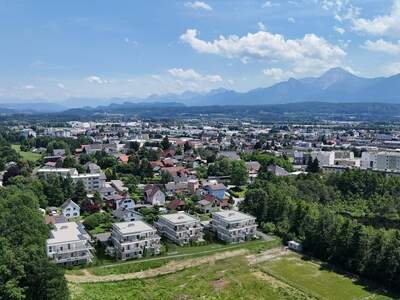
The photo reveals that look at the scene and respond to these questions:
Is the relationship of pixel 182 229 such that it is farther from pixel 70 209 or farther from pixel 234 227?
pixel 70 209

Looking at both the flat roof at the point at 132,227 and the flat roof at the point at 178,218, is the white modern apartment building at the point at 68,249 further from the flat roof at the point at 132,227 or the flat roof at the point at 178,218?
the flat roof at the point at 178,218

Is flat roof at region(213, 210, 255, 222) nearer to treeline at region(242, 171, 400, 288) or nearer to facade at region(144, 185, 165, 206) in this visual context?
treeline at region(242, 171, 400, 288)

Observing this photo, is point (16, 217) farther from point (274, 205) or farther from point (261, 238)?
point (274, 205)

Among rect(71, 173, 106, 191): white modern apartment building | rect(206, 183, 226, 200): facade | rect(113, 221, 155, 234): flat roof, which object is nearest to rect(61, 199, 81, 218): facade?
rect(113, 221, 155, 234): flat roof

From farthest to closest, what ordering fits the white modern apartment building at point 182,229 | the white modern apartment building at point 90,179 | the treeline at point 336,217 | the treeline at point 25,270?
the white modern apartment building at point 90,179
the white modern apartment building at point 182,229
the treeline at point 336,217
the treeline at point 25,270

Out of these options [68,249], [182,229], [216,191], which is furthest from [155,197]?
[68,249]

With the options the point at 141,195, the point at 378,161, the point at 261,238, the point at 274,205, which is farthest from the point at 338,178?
the point at 378,161

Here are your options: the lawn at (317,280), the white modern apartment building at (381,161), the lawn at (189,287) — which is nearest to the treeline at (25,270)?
the lawn at (189,287)
